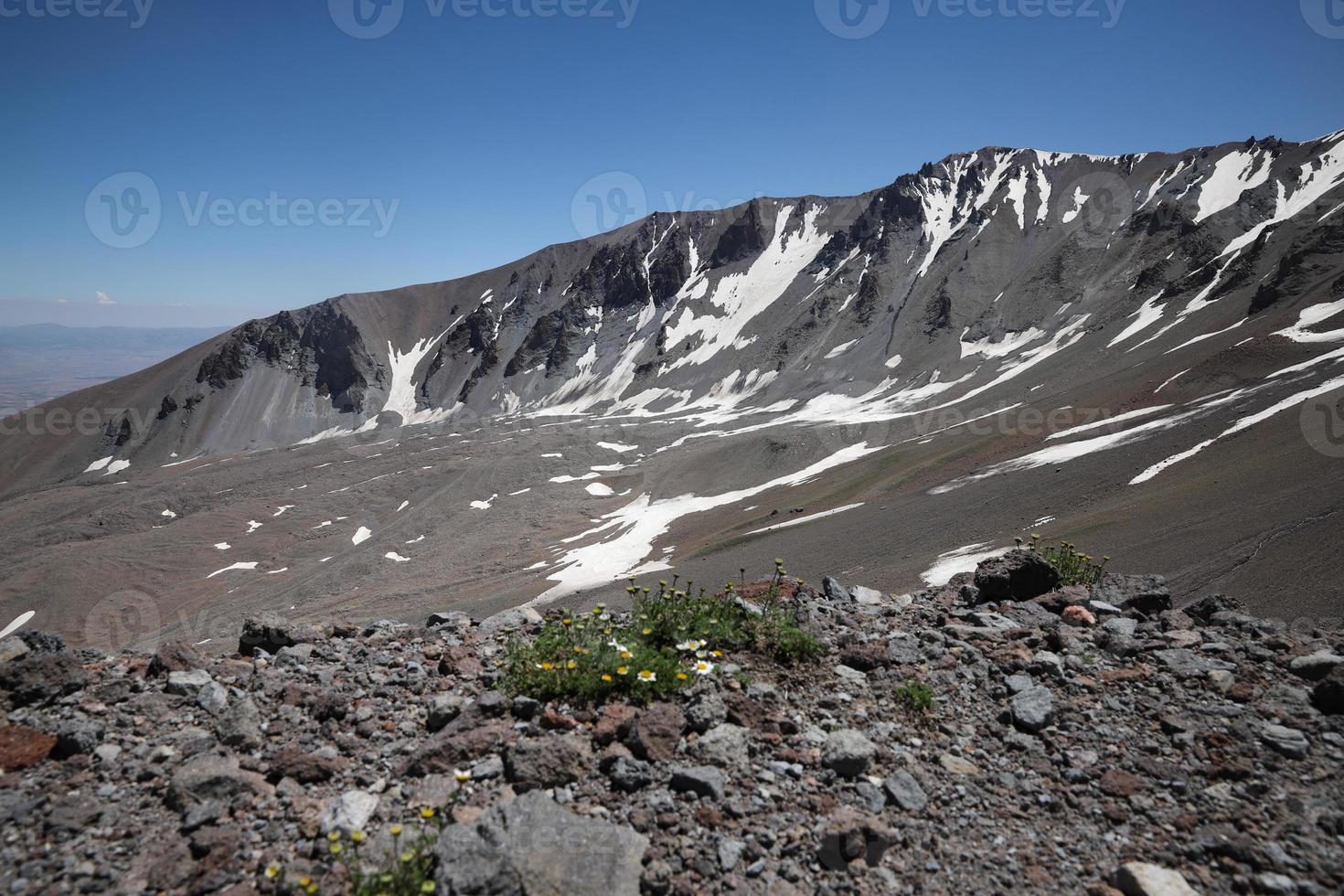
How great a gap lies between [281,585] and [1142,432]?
53.4 metres

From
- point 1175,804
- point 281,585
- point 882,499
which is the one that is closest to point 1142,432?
point 882,499

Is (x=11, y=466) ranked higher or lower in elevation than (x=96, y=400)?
lower

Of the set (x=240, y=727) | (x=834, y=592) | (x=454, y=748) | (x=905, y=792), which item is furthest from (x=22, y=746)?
(x=834, y=592)

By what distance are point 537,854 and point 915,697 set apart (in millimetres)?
3587

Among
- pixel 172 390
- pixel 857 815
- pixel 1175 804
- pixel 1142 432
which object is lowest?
pixel 1142 432

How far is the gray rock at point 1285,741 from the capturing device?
5082mm

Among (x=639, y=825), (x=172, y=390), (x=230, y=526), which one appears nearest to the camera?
(x=639, y=825)

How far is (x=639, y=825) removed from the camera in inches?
177

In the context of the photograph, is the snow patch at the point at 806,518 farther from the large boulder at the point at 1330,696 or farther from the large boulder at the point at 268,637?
the large boulder at the point at 1330,696

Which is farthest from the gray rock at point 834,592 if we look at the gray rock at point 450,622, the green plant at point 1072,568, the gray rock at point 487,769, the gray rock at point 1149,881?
the gray rock at point 487,769

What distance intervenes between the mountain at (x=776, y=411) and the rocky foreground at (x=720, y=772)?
925cm

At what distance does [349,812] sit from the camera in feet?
14.7

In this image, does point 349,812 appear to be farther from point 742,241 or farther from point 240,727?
point 742,241

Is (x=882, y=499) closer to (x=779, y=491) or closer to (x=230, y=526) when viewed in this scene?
(x=779, y=491)
